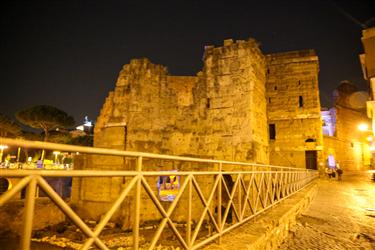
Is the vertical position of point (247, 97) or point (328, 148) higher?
point (247, 97)

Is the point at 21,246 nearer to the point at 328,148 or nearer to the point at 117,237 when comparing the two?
the point at 117,237

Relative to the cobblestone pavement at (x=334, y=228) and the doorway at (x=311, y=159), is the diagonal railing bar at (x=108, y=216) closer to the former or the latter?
the cobblestone pavement at (x=334, y=228)

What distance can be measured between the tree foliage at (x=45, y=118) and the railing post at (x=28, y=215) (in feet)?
78.6

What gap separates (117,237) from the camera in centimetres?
1091

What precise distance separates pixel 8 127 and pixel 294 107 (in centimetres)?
2327

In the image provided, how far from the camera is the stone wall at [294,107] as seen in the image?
1661 cm

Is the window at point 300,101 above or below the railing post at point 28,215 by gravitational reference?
above

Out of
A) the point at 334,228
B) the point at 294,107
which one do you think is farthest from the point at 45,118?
the point at 334,228

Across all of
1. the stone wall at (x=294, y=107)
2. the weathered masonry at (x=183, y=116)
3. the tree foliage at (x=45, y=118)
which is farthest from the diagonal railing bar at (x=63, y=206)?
the tree foliage at (x=45, y=118)

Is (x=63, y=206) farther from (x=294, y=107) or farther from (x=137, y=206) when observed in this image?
(x=294, y=107)

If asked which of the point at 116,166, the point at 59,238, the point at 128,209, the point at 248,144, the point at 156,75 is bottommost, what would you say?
the point at 59,238

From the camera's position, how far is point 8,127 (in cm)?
2209

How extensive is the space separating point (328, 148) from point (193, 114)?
1432 centimetres

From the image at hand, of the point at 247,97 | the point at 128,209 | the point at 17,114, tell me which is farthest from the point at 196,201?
the point at 17,114
